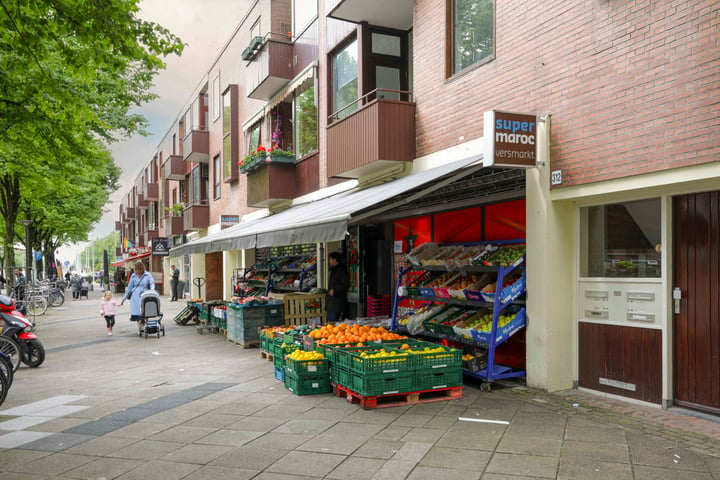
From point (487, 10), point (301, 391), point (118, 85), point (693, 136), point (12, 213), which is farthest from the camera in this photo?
point (12, 213)

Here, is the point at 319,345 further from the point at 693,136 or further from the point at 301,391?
the point at 693,136

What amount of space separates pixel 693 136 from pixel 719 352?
7.48ft

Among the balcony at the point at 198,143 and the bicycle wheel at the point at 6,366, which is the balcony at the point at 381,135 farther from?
the balcony at the point at 198,143

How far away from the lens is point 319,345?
8008 millimetres

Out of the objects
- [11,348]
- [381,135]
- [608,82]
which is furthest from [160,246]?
[608,82]

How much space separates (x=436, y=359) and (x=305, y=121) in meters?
10.6

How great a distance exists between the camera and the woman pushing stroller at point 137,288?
582 inches

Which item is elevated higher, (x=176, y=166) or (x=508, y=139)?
(x=176, y=166)

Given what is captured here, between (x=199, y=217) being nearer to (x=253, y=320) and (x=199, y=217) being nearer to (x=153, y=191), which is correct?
(x=253, y=320)

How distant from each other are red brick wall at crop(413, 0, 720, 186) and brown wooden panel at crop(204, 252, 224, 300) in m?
21.3

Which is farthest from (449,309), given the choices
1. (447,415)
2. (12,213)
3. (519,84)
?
(12,213)

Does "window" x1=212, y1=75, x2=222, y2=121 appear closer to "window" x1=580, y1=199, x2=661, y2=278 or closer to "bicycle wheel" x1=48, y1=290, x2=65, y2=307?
"bicycle wheel" x1=48, y1=290, x2=65, y2=307

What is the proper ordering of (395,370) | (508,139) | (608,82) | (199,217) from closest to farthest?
1. (608,82)
2. (395,370)
3. (508,139)
4. (199,217)

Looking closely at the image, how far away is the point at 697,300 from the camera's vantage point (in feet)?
20.2
